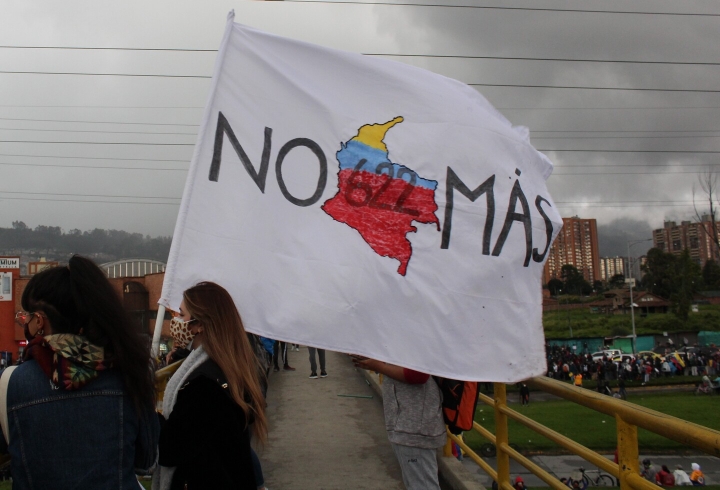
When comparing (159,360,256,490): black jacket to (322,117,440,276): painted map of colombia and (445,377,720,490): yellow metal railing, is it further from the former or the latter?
(445,377,720,490): yellow metal railing

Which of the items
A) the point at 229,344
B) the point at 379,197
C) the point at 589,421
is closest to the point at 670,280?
the point at 589,421

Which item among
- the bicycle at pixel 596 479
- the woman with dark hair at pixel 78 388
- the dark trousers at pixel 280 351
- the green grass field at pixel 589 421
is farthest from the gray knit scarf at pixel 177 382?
the green grass field at pixel 589 421

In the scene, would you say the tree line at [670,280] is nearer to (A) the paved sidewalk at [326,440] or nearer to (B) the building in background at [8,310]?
(B) the building in background at [8,310]

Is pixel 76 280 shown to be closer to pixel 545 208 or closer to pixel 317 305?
pixel 317 305

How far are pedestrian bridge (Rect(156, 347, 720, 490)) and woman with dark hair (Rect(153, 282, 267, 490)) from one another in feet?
5.18

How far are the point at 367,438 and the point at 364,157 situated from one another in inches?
160

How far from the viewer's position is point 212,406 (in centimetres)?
226

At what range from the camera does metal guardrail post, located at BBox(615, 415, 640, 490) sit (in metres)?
2.61

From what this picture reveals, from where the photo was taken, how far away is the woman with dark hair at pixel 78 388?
1829 millimetres

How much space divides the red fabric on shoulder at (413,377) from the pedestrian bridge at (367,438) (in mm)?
849

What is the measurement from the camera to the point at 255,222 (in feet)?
9.63

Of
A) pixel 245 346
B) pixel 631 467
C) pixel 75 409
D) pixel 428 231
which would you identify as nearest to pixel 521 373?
pixel 631 467

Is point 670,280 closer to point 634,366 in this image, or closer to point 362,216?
point 634,366

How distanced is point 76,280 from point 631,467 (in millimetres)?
2344
